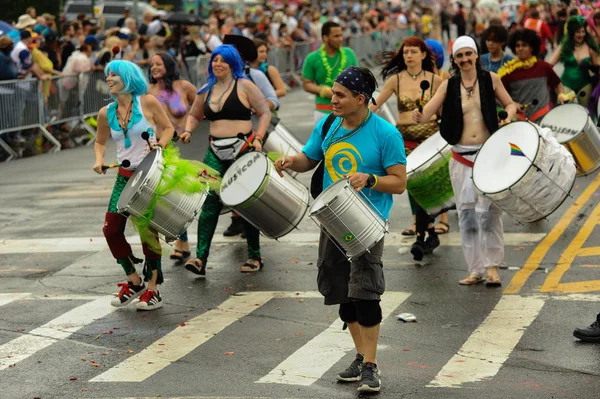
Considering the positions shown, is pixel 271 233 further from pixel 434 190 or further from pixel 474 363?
pixel 474 363

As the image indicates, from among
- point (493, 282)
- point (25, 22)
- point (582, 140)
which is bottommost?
point (25, 22)

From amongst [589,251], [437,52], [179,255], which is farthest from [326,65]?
[589,251]

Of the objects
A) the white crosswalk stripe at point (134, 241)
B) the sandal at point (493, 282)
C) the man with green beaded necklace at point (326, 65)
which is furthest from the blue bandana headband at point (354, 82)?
the man with green beaded necklace at point (326, 65)

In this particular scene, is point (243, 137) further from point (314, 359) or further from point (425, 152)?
point (314, 359)

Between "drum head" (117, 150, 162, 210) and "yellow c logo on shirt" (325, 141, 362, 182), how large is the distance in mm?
1947

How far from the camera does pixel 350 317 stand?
7.21 meters

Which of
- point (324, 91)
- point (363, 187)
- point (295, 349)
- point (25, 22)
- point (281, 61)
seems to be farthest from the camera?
point (281, 61)

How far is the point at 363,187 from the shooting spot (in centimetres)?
695

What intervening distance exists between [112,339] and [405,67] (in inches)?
168

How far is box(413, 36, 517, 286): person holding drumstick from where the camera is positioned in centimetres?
975

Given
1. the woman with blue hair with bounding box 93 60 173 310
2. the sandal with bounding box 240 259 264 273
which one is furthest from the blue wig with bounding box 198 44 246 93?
the sandal with bounding box 240 259 264 273

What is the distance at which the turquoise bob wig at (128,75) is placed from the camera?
30.8ft

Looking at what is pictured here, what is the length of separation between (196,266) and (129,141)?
141 cm

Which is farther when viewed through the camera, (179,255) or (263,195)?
(179,255)
